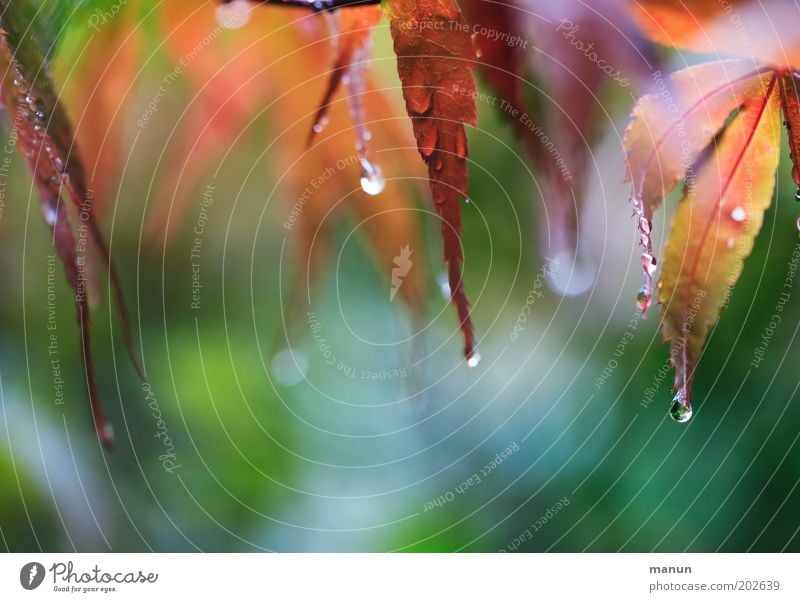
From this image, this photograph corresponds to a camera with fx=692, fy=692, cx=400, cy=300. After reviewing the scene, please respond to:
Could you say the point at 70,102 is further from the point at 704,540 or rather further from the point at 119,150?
the point at 704,540

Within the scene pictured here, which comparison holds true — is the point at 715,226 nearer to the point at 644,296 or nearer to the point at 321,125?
the point at 644,296
